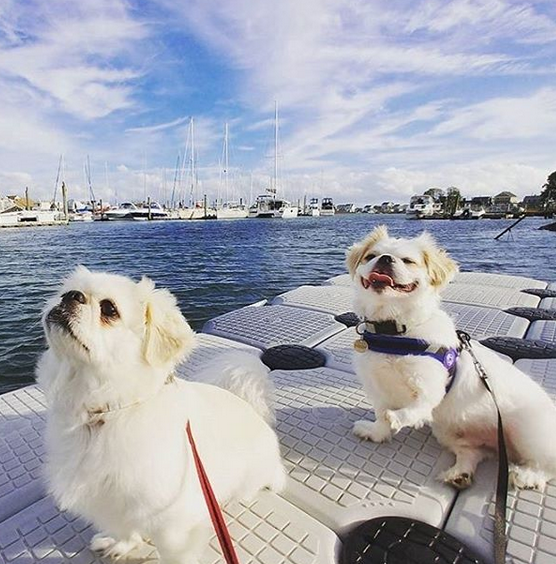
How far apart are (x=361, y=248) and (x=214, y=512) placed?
6.76 feet

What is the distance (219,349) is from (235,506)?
2053 mm

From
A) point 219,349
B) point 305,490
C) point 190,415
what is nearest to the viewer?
point 190,415

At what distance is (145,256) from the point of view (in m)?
22.3

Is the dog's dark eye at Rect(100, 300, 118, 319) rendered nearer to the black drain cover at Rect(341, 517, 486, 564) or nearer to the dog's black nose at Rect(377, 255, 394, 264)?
the black drain cover at Rect(341, 517, 486, 564)

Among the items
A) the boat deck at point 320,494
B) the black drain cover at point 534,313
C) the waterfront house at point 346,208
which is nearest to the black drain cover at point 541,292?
the black drain cover at point 534,313

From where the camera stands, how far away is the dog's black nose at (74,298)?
142 centimetres

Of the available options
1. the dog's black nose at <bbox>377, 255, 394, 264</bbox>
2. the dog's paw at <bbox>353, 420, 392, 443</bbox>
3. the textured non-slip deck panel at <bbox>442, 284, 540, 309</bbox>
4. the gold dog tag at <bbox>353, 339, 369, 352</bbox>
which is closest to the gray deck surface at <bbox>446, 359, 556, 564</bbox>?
the dog's paw at <bbox>353, 420, 392, 443</bbox>

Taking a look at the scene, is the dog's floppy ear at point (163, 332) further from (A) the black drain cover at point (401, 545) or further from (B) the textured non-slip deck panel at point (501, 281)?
(B) the textured non-slip deck panel at point (501, 281)

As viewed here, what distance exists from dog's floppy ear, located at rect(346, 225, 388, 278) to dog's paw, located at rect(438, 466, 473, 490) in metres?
1.43

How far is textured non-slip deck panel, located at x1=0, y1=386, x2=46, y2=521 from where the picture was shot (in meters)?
1.83

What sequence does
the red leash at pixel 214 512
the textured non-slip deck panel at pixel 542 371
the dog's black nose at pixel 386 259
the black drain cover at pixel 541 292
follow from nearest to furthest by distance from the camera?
the red leash at pixel 214 512 → the dog's black nose at pixel 386 259 → the textured non-slip deck panel at pixel 542 371 → the black drain cover at pixel 541 292

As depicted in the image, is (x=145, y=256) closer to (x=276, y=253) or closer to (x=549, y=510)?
(x=276, y=253)

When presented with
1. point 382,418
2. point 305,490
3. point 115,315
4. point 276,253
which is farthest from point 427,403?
point 276,253

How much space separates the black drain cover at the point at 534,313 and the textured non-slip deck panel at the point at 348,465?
3002mm
